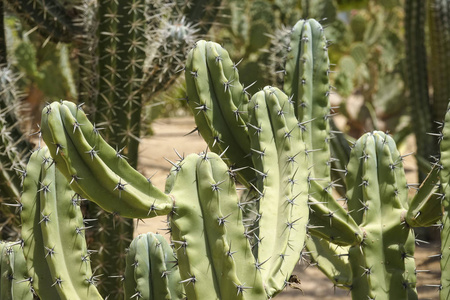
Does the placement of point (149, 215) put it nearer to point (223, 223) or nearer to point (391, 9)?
point (223, 223)

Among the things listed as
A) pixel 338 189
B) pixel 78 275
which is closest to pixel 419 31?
pixel 338 189

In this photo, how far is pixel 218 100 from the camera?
235cm

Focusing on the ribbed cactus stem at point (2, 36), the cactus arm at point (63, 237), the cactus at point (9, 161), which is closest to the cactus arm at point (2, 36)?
the ribbed cactus stem at point (2, 36)

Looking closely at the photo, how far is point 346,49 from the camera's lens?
467 inches

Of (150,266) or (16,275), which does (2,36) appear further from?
(150,266)

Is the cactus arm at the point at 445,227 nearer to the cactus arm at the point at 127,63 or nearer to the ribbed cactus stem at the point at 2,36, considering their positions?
the cactus arm at the point at 127,63

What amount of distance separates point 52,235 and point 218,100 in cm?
69

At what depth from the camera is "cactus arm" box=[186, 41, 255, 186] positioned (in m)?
2.31

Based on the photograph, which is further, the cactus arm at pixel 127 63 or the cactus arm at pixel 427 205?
the cactus arm at pixel 127 63

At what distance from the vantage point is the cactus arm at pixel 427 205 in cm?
238

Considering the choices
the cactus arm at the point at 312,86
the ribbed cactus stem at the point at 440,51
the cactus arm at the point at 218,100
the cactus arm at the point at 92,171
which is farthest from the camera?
the ribbed cactus stem at the point at 440,51

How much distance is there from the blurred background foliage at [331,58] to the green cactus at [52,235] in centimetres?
497

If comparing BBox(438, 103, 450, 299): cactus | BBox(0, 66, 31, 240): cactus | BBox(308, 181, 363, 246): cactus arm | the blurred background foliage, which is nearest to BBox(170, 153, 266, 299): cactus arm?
BBox(308, 181, 363, 246): cactus arm

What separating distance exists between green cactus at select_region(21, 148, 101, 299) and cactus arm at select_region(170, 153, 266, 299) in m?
0.43
